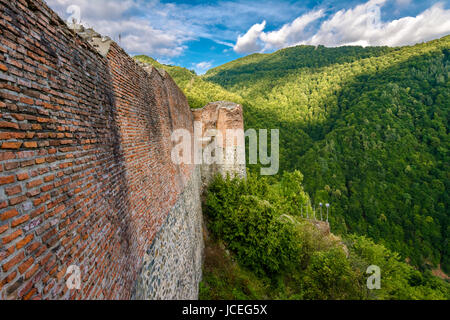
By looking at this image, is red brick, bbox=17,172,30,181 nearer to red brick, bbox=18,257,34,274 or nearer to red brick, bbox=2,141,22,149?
red brick, bbox=2,141,22,149

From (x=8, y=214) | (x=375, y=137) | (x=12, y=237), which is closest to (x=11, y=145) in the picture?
(x=8, y=214)

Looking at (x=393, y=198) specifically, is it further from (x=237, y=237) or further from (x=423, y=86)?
(x=237, y=237)

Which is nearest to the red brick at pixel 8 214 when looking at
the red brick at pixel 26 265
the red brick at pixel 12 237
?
the red brick at pixel 12 237

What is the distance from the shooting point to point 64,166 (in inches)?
88.0

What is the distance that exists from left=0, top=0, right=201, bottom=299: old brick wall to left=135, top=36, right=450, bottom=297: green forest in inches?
909

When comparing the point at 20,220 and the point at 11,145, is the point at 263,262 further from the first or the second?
the point at 11,145


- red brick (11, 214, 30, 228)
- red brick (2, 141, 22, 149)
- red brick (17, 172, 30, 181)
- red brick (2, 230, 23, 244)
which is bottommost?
red brick (2, 230, 23, 244)

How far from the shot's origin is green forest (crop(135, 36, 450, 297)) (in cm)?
4166

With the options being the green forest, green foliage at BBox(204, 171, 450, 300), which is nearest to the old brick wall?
green foliage at BBox(204, 171, 450, 300)

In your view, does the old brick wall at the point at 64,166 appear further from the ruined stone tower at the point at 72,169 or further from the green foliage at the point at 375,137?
the green foliage at the point at 375,137

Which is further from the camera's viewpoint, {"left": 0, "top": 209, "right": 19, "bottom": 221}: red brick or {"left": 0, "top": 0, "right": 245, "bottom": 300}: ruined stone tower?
{"left": 0, "top": 0, "right": 245, "bottom": 300}: ruined stone tower

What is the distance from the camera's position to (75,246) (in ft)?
7.28
